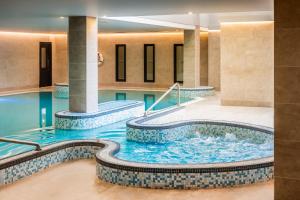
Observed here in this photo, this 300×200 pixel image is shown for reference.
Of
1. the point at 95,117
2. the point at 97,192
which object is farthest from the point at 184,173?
the point at 95,117

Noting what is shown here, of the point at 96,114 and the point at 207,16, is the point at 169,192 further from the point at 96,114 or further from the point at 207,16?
the point at 207,16

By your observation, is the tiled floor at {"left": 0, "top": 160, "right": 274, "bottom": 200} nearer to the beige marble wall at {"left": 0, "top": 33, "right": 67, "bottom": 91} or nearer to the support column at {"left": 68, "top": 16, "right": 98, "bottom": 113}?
the support column at {"left": 68, "top": 16, "right": 98, "bottom": 113}

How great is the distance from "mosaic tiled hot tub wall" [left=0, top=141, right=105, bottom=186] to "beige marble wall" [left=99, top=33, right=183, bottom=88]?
49.2 ft

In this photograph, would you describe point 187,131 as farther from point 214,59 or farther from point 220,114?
point 214,59

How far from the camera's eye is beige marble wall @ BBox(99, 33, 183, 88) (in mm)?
23844

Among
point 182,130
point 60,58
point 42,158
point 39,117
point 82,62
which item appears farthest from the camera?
point 60,58

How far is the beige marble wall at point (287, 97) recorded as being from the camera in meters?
4.95

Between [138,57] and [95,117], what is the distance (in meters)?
12.6

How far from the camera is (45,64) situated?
2473 centimetres

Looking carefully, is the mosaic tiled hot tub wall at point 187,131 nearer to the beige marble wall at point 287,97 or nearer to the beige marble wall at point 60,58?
the beige marble wall at point 287,97

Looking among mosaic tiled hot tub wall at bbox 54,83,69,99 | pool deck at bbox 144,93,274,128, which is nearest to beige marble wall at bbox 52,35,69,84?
mosaic tiled hot tub wall at bbox 54,83,69,99

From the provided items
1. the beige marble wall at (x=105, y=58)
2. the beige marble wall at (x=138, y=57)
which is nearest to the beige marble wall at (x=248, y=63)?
the beige marble wall at (x=105, y=58)

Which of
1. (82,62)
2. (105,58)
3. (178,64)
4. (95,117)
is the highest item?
(105,58)

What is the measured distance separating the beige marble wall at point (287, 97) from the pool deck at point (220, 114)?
583cm
